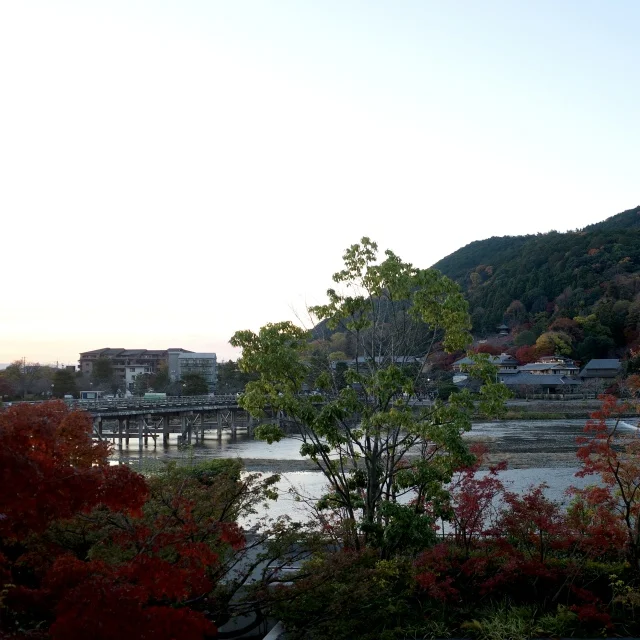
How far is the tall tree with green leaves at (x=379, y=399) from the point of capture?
25.5 feet

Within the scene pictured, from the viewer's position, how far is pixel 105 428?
42906mm

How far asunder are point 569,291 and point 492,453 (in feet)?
167

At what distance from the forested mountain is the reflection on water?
2359cm

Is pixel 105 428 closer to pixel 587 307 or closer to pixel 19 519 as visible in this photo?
pixel 19 519

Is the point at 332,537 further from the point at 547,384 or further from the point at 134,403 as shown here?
the point at 547,384

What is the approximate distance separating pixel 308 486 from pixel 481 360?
38.0 ft

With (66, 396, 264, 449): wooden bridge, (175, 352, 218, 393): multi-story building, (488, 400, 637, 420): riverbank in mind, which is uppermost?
(175, 352, 218, 393): multi-story building

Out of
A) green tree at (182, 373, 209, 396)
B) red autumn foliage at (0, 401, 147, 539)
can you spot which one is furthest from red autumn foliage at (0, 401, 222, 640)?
green tree at (182, 373, 209, 396)

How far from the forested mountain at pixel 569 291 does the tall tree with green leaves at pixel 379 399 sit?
179 feet

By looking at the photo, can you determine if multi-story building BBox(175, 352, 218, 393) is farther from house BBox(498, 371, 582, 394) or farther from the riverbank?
the riverbank

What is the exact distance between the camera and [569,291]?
71.3 m

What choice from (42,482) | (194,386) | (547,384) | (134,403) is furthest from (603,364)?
(42,482)

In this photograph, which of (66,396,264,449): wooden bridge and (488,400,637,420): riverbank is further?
(488,400,637,420): riverbank

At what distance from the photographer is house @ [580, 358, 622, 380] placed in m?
54.3
